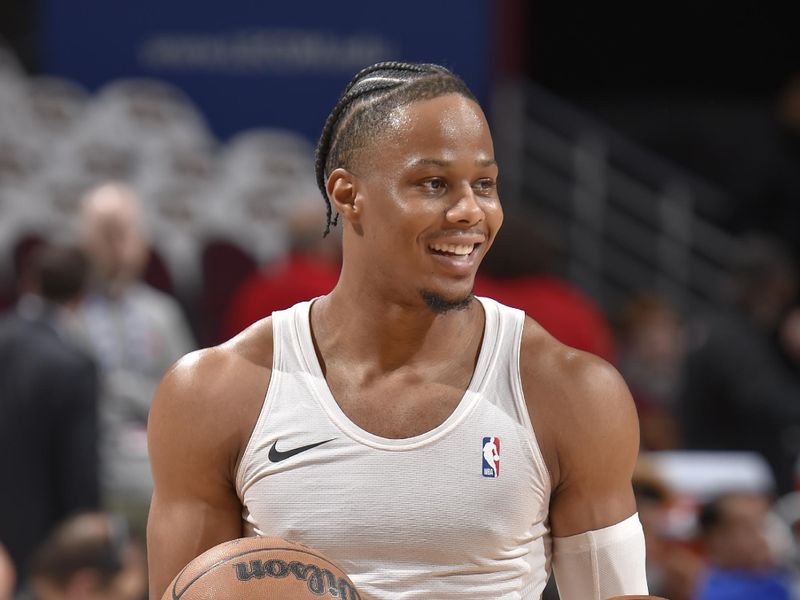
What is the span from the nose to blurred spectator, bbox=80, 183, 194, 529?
354 centimetres

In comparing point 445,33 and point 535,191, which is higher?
point 445,33

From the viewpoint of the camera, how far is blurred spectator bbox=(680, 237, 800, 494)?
19.3 ft

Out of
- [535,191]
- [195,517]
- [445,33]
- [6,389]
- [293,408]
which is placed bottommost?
[535,191]

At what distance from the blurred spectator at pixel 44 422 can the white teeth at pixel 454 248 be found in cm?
315

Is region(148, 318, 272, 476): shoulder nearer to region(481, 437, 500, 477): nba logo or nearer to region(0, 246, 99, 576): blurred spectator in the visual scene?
region(481, 437, 500, 477): nba logo

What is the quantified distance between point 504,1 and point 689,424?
3.78 m

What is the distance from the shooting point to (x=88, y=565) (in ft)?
13.9

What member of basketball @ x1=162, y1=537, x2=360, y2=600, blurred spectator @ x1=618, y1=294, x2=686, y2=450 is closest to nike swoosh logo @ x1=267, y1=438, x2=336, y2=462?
basketball @ x1=162, y1=537, x2=360, y2=600

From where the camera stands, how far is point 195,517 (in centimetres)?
212

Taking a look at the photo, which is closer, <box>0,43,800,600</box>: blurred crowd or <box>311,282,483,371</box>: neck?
<box>311,282,483,371</box>: neck

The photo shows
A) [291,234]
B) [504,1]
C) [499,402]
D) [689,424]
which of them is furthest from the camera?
[504,1]

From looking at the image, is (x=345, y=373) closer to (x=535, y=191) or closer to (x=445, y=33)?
(x=445, y=33)

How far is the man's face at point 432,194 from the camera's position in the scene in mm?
2029

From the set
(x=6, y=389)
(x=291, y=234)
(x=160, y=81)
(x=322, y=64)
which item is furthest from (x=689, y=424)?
(x=160, y=81)
